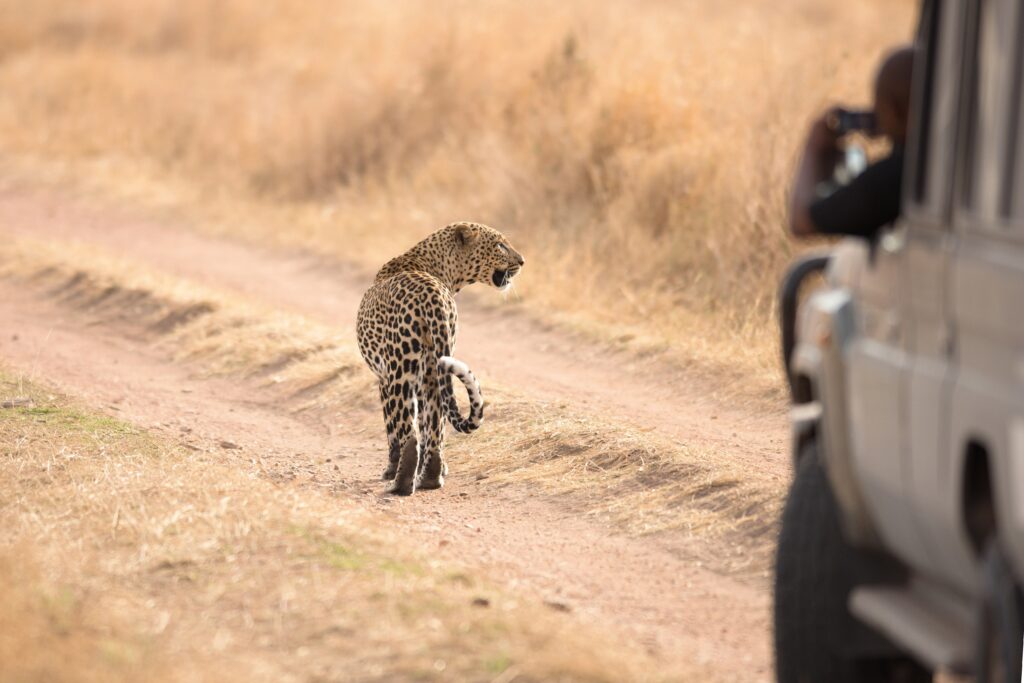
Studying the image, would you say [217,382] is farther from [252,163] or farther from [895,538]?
[252,163]

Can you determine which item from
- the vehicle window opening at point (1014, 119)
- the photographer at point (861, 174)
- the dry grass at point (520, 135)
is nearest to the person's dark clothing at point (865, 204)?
the photographer at point (861, 174)

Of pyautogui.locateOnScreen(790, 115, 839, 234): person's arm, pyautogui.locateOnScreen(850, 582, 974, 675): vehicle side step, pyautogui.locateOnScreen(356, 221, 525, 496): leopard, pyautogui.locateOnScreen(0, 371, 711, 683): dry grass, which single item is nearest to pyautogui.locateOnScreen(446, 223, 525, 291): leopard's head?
pyautogui.locateOnScreen(356, 221, 525, 496): leopard

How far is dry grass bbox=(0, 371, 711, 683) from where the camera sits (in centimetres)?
399

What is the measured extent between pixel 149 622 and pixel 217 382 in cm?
440

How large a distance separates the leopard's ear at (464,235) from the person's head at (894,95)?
3578 mm

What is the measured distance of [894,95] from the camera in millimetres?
3475

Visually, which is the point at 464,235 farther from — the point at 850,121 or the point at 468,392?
the point at 850,121

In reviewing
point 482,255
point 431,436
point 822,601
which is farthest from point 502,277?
point 822,601

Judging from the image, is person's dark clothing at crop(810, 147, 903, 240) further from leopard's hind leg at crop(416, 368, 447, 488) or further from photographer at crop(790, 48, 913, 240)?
leopard's hind leg at crop(416, 368, 447, 488)

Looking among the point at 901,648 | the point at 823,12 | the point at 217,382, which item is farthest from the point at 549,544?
the point at 823,12

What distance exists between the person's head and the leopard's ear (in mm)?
3578

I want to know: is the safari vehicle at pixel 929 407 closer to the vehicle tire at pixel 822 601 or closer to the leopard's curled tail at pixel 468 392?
the vehicle tire at pixel 822 601

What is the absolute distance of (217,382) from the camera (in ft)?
28.6

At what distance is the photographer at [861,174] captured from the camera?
330 centimetres
